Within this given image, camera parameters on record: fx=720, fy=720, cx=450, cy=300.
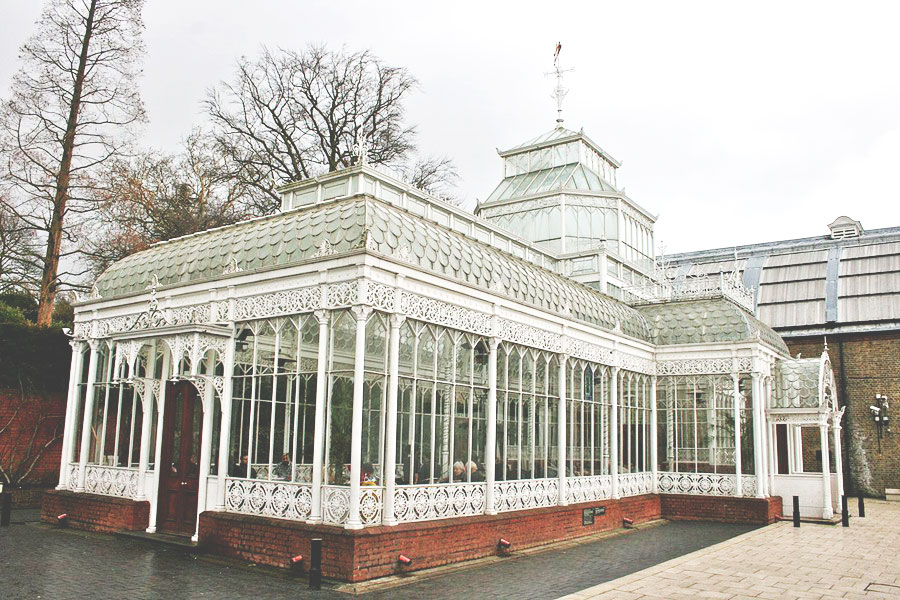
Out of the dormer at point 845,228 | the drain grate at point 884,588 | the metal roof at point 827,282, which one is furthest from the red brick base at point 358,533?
the dormer at point 845,228

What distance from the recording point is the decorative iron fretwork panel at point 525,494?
12.3m

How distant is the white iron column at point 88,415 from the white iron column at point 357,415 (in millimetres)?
6485

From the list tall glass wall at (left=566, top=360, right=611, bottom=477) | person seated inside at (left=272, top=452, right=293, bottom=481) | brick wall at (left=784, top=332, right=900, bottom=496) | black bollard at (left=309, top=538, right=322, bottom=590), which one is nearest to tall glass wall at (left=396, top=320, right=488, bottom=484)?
person seated inside at (left=272, top=452, right=293, bottom=481)

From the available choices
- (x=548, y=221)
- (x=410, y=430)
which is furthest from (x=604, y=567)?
(x=548, y=221)

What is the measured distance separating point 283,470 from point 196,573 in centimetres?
189

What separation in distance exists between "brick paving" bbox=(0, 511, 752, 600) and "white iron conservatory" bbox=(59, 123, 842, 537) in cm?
95

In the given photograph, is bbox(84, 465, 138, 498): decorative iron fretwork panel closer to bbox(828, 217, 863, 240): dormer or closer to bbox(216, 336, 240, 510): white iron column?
bbox(216, 336, 240, 510): white iron column

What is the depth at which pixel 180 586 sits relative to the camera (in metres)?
8.80

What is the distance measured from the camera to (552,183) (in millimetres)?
23234

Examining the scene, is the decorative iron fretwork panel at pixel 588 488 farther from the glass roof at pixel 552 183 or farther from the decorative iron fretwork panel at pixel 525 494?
the glass roof at pixel 552 183

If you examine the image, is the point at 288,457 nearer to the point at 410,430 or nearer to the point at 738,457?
the point at 410,430

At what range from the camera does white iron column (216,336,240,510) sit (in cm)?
1110

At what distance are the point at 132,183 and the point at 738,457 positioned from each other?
64.5 feet

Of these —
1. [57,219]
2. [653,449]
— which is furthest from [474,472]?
[57,219]
